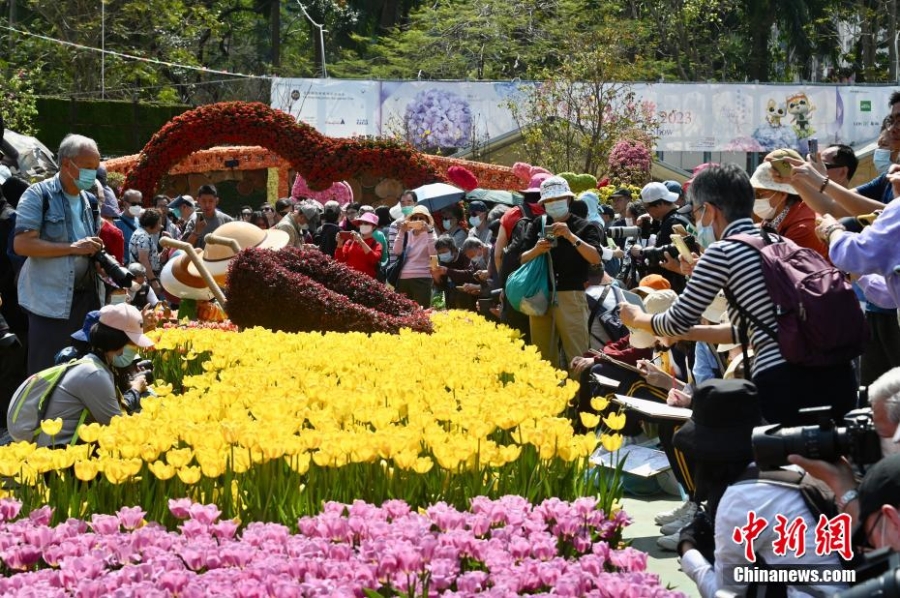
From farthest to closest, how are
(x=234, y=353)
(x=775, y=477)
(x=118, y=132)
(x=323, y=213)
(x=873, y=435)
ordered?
(x=118, y=132) < (x=323, y=213) < (x=234, y=353) < (x=775, y=477) < (x=873, y=435)

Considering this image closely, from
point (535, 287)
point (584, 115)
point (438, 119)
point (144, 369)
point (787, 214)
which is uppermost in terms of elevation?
point (584, 115)

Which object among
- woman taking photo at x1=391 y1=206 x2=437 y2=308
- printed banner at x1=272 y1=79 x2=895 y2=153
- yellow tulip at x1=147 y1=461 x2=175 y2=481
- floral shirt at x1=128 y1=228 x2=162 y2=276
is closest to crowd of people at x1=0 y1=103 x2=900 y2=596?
yellow tulip at x1=147 y1=461 x2=175 y2=481

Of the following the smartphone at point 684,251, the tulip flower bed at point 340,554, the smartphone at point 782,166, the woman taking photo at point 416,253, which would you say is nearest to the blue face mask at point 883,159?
the smartphone at point 684,251

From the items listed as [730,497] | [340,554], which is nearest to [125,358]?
[340,554]

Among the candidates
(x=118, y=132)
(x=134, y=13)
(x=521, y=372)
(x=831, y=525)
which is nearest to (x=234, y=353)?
(x=521, y=372)

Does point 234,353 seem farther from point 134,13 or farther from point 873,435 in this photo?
point 134,13

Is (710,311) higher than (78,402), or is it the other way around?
(710,311)

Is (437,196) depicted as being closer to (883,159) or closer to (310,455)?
(883,159)

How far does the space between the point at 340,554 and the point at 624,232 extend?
11.2m

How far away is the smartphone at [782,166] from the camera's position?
563 cm

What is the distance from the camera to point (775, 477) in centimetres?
347

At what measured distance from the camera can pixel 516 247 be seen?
9.80 metres

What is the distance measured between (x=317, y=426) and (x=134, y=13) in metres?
33.6

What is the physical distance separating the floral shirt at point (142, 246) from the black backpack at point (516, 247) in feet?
16.6
